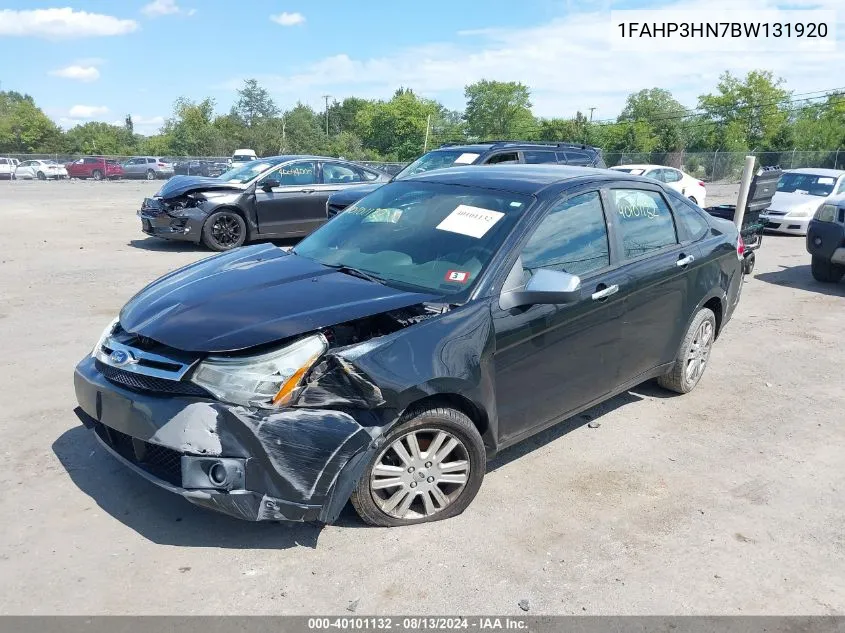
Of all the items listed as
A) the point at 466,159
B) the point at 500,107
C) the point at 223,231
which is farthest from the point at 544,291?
the point at 500,107

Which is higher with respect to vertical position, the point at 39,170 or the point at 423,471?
the point at 39,170

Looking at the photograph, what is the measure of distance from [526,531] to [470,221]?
1759 mm

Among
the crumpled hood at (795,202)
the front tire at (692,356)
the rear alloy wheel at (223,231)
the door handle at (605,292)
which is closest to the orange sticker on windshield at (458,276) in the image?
the door handle at (605,292)

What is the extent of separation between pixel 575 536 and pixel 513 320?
3.81 feet

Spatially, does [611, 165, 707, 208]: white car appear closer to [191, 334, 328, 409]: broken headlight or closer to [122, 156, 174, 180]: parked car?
[191, 334, 328, 409]: broken headlight

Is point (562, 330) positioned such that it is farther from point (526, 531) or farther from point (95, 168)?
point (95, 168)

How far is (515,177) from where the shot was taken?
447 cm

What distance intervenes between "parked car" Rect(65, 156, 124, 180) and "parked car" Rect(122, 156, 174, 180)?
0.50 metres

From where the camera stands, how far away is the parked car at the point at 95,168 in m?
43.6

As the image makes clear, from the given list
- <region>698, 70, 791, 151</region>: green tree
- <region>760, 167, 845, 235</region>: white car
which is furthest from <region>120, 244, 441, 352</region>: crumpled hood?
<region>698, 70, 791, 151</region>: green tree

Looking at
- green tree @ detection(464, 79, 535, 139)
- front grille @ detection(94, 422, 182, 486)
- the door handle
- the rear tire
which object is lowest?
the rear tire

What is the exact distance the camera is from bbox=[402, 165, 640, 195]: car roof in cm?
430

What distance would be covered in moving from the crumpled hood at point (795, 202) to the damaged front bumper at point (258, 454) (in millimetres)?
15010

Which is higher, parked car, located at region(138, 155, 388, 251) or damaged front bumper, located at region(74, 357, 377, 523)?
parked car, located at region(138, 155, 388, 251)
